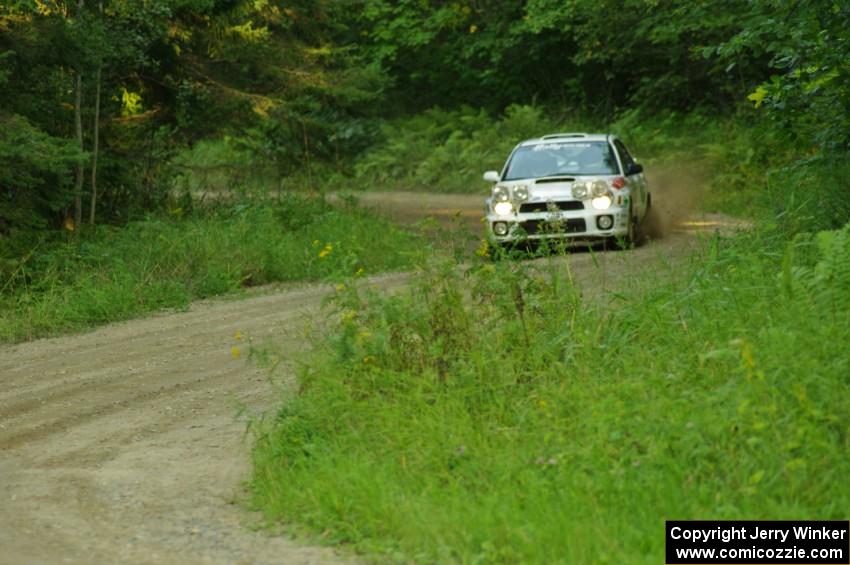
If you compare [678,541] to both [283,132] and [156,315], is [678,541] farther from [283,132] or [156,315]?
[283,132]

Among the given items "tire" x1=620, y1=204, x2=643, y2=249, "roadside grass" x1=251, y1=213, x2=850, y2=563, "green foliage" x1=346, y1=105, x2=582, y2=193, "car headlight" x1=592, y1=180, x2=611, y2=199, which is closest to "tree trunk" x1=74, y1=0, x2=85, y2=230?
"car headlight" x1=592, y1=180, x2=611, y2=199

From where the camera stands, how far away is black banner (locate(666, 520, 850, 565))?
622 cm

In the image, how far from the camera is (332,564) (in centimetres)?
670

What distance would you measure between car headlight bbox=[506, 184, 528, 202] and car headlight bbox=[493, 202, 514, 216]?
0.16 metres

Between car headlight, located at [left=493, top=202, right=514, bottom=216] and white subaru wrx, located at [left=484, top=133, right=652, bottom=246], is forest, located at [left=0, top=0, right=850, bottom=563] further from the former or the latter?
car headlight, located at [left=493, top=202, right=514, bottom=216]

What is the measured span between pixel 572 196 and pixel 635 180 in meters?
1.60

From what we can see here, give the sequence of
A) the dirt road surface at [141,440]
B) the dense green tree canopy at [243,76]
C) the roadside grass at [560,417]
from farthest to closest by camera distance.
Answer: the dense green tree canopy at [243,76]
the dirt road surface at [141,440]
the roadside grass at [560,417]

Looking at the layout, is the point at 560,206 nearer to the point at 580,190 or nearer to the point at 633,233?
the point at 580,190

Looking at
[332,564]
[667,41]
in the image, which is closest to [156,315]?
[332,564]

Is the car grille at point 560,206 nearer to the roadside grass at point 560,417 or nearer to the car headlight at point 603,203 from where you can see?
the car headlight at point 603,203

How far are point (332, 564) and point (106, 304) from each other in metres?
9.21

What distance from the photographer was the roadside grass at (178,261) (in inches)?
601

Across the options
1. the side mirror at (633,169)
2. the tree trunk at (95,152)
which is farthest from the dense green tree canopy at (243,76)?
the side mirror at (633,169)

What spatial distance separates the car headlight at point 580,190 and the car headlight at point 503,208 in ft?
2.88
